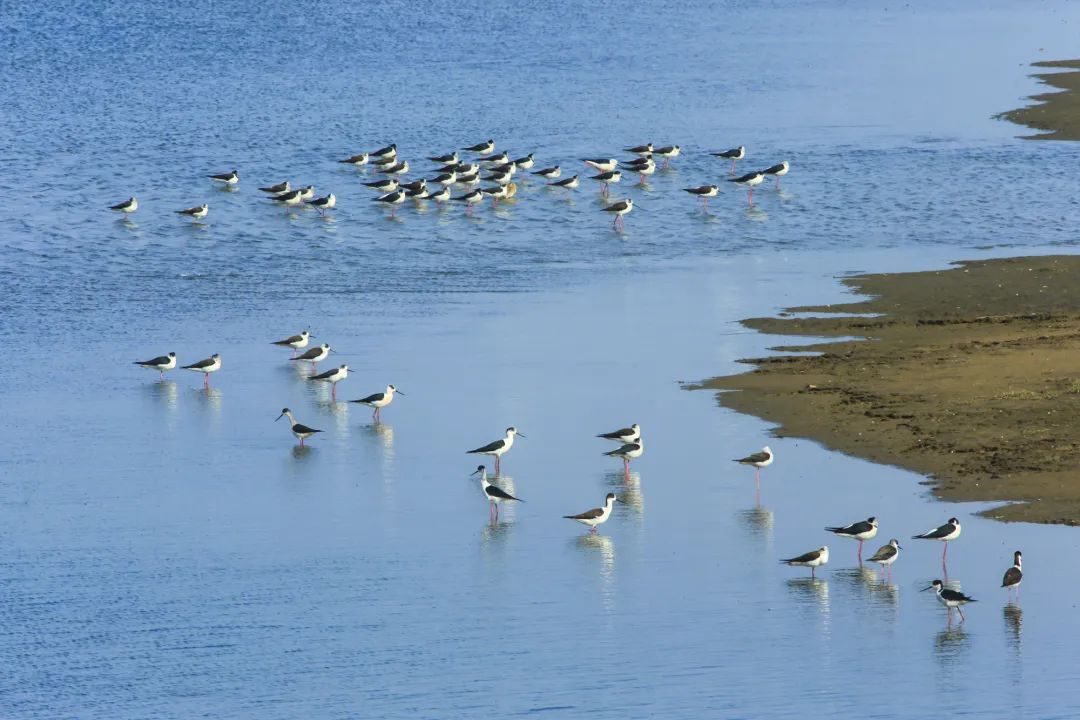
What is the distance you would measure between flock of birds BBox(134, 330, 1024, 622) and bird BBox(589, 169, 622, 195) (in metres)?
16.6

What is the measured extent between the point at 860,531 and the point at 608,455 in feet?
12.7

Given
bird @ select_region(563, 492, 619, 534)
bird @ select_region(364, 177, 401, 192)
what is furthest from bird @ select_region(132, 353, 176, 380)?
bird @ select_region(364, 177, 401, 192)

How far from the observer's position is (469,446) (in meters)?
20.7

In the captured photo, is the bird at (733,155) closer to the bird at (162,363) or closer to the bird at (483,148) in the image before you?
the bird at (483,148)

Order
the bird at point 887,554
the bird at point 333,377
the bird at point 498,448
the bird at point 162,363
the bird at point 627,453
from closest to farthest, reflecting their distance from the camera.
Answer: the bird at point 887,554
the bird at point 627,453
the bird at point 498,448
the bird at point 333,377
the bird at point 162,363

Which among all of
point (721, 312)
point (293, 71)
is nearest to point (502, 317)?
point (721, 312)

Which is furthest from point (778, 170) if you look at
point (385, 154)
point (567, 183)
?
point (385, 154)

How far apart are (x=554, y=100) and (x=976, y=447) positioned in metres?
40.9

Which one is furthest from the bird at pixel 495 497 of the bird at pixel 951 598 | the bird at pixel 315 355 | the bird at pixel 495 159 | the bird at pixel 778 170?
the bird at pixel 495 159

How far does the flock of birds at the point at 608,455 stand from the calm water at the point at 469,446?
0.65 feet

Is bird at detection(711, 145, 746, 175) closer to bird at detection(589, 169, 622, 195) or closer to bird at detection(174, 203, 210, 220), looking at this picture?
bird at detection(589, 169, 622, 195)

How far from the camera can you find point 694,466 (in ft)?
65.3

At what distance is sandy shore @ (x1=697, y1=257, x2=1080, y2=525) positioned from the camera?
18797 millimetres

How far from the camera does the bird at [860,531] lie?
16.8 meters
